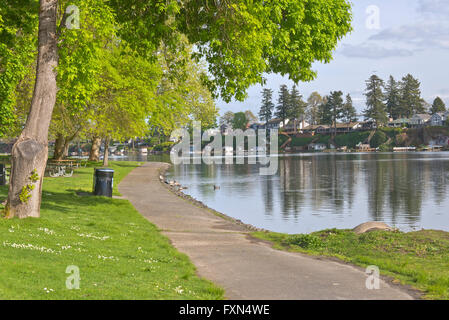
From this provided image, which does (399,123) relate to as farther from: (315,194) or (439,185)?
(315,194)

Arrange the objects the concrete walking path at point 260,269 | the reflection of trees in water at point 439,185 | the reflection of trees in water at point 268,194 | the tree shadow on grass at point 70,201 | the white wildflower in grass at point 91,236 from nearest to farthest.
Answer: the concrete walking path at point 260,269
the white wildflower in grass at point 91,236
the tree shadow on grass at point 70,201
the reflection of trees in water at point 268,194
the reflection of trees in water at point 439,185

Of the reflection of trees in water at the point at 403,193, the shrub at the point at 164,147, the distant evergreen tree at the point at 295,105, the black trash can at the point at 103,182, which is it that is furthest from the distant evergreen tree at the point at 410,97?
the black trash can at the point at 103,182

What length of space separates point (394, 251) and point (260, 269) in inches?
196

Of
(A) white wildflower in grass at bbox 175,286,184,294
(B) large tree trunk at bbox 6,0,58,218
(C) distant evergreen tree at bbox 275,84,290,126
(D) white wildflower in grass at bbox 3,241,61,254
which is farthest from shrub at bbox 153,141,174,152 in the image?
(A) white wildflower in grass at bbox 175,286,184,294

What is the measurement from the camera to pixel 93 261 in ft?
32.7

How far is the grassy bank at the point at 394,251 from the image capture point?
9.83 m

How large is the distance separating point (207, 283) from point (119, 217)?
9814 millimetres

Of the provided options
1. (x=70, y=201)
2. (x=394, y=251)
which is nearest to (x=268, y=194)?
(x=70, y=201)

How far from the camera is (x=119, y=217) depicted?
710 inches

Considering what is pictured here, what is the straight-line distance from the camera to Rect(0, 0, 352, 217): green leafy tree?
46.4 ft

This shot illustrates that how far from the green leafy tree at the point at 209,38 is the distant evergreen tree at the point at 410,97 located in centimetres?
17118

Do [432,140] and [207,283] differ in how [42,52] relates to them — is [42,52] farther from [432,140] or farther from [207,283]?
[432,140]

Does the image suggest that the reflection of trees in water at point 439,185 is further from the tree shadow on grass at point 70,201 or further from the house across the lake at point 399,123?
the house across the lake at point 399,123
